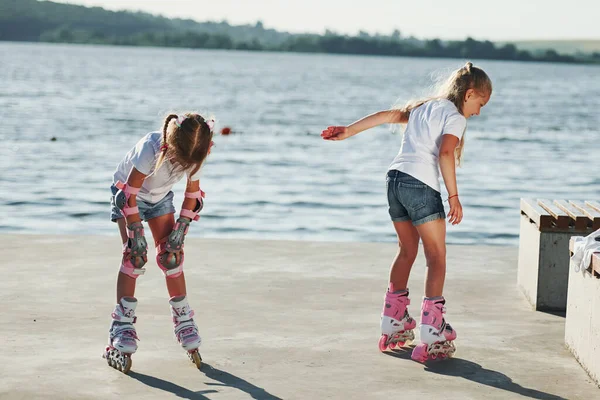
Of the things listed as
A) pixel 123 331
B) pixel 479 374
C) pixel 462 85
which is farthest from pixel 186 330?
pixel 462 85

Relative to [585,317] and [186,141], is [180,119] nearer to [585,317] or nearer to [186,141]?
[186,141]

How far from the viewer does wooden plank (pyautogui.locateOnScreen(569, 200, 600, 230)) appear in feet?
21.9

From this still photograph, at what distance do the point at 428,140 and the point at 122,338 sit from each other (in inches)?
77.1

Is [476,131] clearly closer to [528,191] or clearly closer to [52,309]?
[528,191]

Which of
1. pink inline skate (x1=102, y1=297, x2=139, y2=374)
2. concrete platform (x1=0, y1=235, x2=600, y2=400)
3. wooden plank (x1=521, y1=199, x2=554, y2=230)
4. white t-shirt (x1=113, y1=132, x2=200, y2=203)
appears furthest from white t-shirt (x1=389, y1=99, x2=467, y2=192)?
pink inline skate (x1=102, y1=297, x2=139, y2=374)

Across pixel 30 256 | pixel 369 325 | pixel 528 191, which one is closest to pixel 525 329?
pixel 369 325

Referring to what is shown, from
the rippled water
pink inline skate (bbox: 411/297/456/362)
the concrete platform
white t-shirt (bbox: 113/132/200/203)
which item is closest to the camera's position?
the concrete platform

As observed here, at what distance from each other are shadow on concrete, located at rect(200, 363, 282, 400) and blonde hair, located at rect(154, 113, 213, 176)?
3.42ft

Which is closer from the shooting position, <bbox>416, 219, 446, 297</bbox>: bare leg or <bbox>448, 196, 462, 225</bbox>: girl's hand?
<bbox>448, 196, 462, 225</bbox>: girl's hand

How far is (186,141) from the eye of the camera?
521 centimetres

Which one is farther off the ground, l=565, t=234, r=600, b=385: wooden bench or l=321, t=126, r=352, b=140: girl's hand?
l=321, t=126, r=352, b=140: girl's hand

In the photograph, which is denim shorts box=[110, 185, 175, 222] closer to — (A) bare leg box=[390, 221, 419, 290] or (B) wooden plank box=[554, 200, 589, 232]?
(A) bare leg box=[390, 221, 419, 290]

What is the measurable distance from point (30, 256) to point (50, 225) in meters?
5.25

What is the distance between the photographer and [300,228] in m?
14.1
